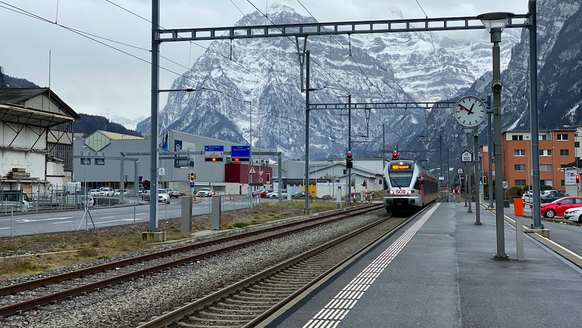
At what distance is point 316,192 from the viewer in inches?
3196

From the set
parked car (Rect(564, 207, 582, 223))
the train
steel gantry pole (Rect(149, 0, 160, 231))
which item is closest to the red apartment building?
parked car (Rect(564, 207, 582, 223))

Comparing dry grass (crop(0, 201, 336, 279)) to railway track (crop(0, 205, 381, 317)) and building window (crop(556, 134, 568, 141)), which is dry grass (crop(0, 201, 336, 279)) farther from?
building window (crop(556, 134, 568, 141))

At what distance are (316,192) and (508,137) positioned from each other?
37.7m

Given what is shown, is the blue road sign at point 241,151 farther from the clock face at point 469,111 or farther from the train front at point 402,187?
the clock face at point 469,111

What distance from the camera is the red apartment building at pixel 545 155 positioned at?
91250 millimetres

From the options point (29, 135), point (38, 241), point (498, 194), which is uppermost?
point (29, 135)

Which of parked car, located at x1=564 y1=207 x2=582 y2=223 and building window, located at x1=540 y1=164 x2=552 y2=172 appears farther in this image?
building window, located at x1=540 y1=164 x2=552 y2=172

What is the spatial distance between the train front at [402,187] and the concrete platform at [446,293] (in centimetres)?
1842

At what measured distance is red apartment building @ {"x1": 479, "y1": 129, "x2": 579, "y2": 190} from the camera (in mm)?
91250

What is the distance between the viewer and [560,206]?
36844mm

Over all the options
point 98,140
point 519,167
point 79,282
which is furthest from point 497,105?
point 98,140

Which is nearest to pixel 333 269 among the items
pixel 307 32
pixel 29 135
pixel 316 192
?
pixel 307 32

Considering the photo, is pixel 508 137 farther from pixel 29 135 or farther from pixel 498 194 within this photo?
pixel 498 194

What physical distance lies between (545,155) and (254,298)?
93.2 m
